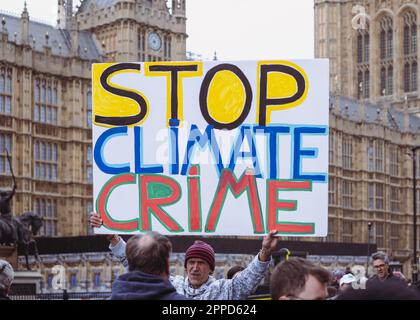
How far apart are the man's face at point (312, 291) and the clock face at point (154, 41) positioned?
127 ft

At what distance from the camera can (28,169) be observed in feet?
121

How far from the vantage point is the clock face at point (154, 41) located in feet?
139

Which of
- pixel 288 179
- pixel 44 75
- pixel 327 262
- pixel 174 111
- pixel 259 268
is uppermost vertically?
pixel 44 75

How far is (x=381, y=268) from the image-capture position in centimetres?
855

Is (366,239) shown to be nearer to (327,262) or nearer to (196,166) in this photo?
(327,262)

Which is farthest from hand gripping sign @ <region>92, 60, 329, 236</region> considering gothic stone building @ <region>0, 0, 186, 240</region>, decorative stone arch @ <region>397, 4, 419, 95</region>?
decorative stone arch @ <region>397, 4, 419, 95</region>

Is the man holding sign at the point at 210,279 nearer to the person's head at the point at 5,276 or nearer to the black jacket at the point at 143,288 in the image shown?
the person's head at the point at 5,276

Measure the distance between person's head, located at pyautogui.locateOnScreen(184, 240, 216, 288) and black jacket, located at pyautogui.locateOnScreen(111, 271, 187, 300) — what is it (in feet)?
5.84

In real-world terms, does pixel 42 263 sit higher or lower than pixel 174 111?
lower

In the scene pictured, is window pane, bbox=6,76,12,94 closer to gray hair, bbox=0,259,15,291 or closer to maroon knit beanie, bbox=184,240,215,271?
maroon knit beanie, bbox=184,240,215,271

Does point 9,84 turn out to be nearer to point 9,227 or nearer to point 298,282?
point 9,227

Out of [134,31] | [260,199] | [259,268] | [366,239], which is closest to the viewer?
[259,268]

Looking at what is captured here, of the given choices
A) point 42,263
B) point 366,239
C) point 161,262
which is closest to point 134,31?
point 42,263
